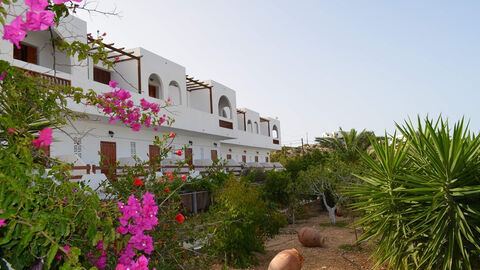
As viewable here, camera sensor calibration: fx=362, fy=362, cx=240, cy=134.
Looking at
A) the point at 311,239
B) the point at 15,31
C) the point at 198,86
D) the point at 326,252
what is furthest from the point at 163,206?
the point at 198,86

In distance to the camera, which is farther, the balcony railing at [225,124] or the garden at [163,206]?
the balcony railing at [225,124]

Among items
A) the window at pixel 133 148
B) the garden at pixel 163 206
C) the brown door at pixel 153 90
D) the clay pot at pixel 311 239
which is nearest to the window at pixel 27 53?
the window at pixel 133 148

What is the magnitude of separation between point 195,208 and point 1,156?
1249 centimetres

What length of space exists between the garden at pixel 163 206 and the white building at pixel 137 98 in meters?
3.50

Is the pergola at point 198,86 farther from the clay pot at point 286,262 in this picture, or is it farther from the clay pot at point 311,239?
the clay pot at point 286,262

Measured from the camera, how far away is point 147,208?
6.75 ft

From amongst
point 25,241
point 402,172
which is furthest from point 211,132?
point 25,241

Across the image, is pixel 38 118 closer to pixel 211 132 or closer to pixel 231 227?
pixel 231 227

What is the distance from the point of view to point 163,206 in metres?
3.64

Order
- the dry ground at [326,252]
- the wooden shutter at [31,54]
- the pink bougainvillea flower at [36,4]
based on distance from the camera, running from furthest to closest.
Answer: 1. the wooden shutter at [31,54]
2. the dry ground at [326,252]
3. the pink bougainvillea flower at [36,4]

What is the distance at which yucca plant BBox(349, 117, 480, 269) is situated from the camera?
17.6 feet

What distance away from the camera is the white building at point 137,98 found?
1448 centimetres

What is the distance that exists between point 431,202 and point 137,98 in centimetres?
1553

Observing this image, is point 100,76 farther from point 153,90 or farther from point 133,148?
point 153,90
